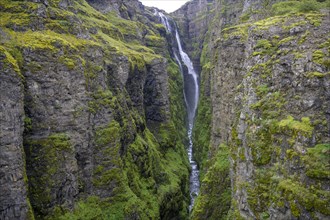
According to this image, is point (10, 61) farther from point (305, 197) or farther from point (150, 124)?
point (150, 124)

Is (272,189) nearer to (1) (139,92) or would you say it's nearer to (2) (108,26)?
(1) (139,92)

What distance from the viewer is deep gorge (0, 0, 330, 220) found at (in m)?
12.7

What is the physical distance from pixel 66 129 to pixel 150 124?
93.2ft

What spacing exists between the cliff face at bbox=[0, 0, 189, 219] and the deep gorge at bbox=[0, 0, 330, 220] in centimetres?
10

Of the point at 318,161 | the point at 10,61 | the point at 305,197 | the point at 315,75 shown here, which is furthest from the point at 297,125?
the point at 10,61

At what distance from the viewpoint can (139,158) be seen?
37.9 meters

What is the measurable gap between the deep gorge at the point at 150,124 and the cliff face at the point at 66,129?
0.34 ft

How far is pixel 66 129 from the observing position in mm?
27703

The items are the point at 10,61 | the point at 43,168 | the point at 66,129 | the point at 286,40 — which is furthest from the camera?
the point at 66,129

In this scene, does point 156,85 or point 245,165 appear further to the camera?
point 156,85

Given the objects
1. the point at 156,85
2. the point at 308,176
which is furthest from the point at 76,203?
the point at 156,85

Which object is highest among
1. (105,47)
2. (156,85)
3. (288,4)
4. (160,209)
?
(288,4)

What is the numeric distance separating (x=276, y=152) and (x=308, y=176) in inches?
81.3

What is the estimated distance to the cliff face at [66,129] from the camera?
23031 mm
